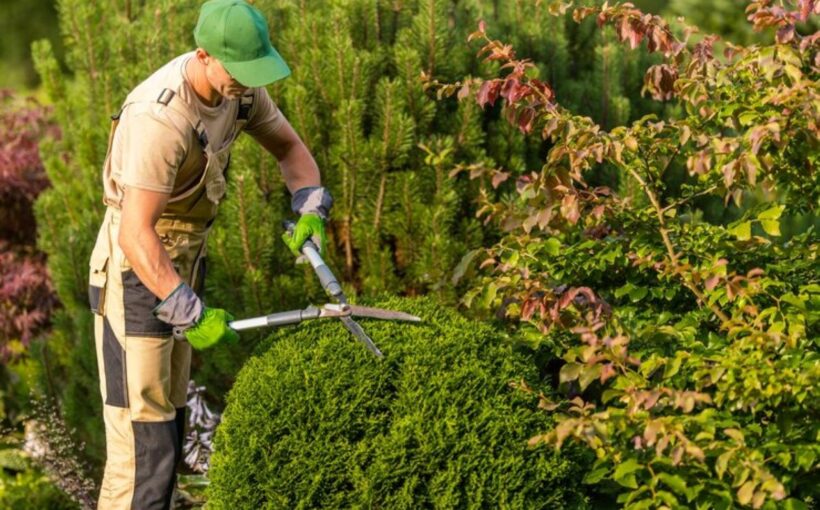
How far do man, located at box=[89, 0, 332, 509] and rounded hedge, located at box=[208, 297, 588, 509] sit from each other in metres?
0.29

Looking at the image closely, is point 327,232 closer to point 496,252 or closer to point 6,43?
point 496,252

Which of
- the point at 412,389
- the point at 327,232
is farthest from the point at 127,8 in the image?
the point at 412,389

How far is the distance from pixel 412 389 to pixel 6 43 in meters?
11.9

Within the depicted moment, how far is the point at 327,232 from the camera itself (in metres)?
4.86

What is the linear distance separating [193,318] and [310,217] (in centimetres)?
67

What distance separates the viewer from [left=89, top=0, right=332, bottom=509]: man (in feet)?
10.9

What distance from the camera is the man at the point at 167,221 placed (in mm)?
3328

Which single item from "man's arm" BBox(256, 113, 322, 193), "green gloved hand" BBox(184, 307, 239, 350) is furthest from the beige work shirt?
"green gloved hand" BBox(184, 307, 239, 350)

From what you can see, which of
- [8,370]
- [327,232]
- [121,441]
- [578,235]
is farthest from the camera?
[8,370]

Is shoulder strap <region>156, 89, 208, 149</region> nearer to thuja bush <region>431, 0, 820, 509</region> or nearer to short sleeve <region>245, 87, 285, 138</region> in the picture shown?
short sleeve <region>245, 87, 285, 138</region>

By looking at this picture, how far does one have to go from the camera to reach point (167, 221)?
368 centimetres

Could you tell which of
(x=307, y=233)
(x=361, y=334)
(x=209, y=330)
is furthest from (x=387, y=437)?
(x=307, y=233)

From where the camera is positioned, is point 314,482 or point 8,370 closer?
point 314,482

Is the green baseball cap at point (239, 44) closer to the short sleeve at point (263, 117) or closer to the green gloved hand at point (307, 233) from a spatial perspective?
the short sleeve at point (263, 117)
